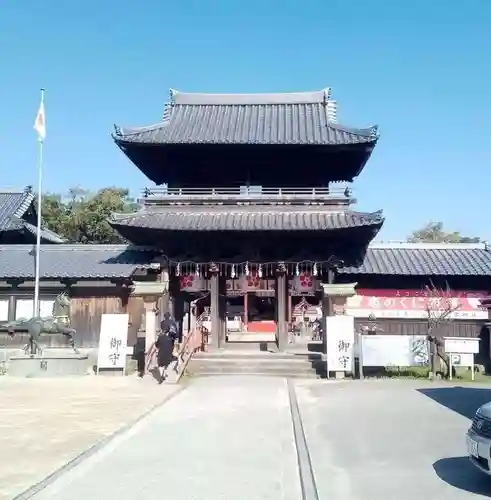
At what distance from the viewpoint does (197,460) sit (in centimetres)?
783

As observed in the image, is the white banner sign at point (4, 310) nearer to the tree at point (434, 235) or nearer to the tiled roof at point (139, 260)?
the tiled roof at point (139, 260)

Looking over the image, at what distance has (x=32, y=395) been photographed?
559 inches

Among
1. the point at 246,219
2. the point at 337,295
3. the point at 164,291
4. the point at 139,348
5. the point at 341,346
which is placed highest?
the point at 246,219

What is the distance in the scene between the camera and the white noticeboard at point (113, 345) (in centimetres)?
1864

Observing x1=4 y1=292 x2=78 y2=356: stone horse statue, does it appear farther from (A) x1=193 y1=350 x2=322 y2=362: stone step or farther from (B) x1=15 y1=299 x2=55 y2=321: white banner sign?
(A) x1=193 y1=350 x2=322 y2=362: stone step

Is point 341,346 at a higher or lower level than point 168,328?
lower

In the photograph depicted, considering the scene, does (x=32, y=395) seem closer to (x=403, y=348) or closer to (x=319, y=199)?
(x=403, y=348)

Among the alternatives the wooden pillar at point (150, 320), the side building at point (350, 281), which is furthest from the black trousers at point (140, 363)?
the side building at point (350, 281)

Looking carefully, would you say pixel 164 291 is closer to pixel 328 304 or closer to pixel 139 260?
pixel 139 260

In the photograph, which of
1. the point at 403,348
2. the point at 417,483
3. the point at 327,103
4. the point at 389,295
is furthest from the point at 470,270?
the point at 417,483

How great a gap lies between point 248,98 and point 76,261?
36.6 feet

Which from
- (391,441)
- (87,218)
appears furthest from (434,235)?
(391,441)

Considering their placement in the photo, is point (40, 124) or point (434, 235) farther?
point (434, 235)

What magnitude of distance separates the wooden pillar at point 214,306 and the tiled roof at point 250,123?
16.9ft
